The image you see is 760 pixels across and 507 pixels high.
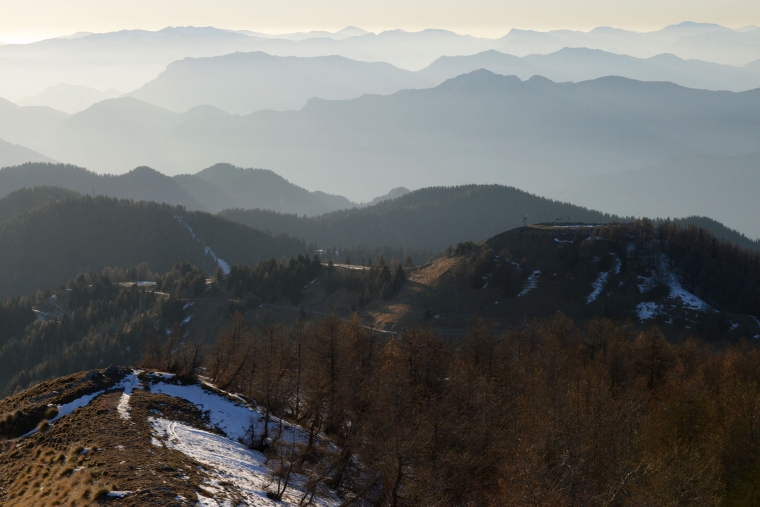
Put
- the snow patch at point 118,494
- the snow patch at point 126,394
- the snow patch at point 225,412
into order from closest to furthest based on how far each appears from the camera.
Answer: the snow patch at point 118,494
the snow patch at point 126,394
the snow patch at point 225,412

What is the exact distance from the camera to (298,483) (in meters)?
48.5

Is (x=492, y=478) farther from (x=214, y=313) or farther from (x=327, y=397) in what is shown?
(x=214, y=313)

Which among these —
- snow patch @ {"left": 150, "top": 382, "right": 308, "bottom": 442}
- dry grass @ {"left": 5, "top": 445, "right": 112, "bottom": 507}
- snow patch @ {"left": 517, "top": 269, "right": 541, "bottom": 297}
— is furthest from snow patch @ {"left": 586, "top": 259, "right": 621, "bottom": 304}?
dry grass @ {"left": 5, "top": 445, "right": 112, "bottom": 507}

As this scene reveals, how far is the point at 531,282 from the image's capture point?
151875 millimetres

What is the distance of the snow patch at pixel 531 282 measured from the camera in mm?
149562

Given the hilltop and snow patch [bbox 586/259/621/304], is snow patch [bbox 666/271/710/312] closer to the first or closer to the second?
the hilltop

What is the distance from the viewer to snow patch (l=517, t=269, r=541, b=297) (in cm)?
14956

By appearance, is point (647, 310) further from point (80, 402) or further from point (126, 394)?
point (80, 402)

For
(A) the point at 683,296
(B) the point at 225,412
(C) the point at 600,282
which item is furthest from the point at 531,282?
(B) the point at 225,412

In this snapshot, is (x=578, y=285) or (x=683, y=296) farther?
(x=578, y=285)

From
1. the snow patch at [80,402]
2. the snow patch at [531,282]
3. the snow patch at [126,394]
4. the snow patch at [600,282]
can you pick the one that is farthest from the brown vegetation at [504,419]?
the snow patch at [531,282]

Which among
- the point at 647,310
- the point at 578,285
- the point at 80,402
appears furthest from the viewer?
the point at 578,285

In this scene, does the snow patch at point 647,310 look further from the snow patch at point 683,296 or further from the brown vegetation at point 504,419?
the brown vegetation at point 504,419

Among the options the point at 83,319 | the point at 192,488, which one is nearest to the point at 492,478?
the point at 192,488
